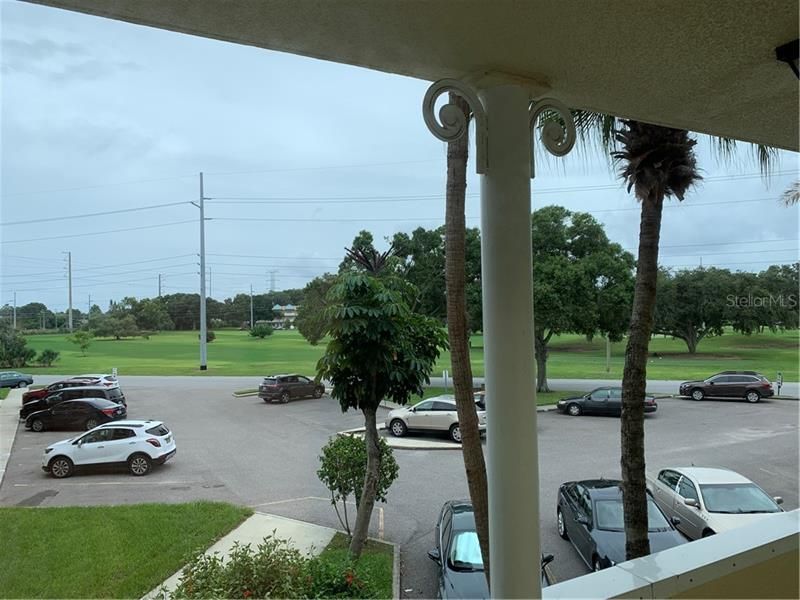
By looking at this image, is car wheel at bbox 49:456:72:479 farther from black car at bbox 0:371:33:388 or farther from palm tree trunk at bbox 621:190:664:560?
palm tree trunk at bbox 621:190:664:560

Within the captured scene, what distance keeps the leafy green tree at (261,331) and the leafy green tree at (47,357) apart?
145cm

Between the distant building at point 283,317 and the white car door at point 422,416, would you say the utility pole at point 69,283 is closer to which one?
the distant building at point 283,317

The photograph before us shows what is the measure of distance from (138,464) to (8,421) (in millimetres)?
1058

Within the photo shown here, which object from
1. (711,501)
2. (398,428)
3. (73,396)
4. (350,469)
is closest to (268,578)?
(350,469)

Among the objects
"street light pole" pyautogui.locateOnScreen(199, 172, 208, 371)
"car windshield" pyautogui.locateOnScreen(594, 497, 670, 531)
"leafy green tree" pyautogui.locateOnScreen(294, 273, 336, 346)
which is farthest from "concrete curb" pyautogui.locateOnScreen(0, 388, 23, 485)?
"car windshield" pyautogui.locateOnScreen(594, 497, 670, 531)

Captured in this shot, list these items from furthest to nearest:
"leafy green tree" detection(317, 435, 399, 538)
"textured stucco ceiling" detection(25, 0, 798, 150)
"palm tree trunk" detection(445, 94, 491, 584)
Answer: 1. "leafy green tree" detection(317, 435, 399, 538)
2. "palm tree trunk" detection(445, 94, 491, 584)
3. "textured stucco ceiling" detection(25, 0, 798, 150)

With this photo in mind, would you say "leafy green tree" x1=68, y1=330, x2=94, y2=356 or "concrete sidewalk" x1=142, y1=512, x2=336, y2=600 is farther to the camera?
"concrete sidewalk" x1=142, y1=512, x2=336, y2=600

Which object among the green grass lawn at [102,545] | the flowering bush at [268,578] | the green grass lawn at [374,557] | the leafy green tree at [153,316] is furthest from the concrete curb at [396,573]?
the leafy green tree at [153,316]

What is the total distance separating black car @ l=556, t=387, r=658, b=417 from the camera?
6.34 metres

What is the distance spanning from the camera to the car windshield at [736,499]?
3.80 meters

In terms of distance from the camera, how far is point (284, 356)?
3668 millimetres

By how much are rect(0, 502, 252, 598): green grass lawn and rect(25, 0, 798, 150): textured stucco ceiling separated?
9.60 feet

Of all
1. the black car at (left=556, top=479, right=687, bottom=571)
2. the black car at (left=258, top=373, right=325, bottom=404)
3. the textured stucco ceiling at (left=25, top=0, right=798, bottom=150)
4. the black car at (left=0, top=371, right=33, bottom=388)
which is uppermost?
the textured stucco ceiling at (left=25, top=0, right=798, bottom=150)

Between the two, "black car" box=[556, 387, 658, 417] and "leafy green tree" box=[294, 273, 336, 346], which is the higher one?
"leafy green tree" box=[294, 273, 336, 346]
